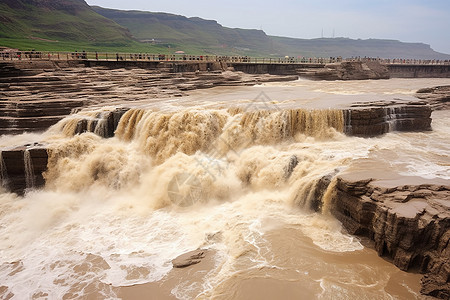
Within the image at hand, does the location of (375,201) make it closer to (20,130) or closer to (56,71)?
(20,130)

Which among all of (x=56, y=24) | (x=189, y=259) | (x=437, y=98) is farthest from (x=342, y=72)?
(x=56, y=24)

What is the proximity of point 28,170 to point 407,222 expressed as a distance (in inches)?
552

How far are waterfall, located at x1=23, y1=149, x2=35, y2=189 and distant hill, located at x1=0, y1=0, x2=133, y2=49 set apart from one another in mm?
58676

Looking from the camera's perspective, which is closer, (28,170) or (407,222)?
(407,222)

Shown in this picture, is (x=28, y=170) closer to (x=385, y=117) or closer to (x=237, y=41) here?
(x=385, y=117)

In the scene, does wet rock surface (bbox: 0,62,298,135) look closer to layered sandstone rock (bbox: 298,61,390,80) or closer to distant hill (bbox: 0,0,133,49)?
layered sandstone rock (bbox: 298,61,390,80)

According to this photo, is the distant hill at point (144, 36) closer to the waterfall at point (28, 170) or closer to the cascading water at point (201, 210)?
the cascading water at point (201, 210)

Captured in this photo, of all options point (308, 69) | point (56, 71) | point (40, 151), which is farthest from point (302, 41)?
point (40, 151)

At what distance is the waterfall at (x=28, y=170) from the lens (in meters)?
13.9

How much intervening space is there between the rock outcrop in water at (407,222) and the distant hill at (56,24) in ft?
228

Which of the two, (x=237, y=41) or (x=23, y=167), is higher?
(x=237, y=41)

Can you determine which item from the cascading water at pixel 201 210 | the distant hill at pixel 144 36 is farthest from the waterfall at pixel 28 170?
the distant hill at pixel 144 36

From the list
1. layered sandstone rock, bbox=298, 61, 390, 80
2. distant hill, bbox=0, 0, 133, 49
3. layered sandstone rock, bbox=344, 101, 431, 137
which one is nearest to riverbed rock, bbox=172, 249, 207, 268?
layered sandstone rock, bbox=344, 101, 431, 137

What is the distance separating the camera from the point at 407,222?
25.2 feet
